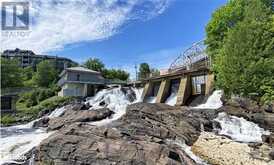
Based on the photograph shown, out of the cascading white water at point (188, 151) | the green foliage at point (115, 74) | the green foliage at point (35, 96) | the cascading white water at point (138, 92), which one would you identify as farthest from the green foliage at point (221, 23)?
the green foliage at point (115, 74)

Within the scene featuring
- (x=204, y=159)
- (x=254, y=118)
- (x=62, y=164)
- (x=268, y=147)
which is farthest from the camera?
(x=254, y=118)

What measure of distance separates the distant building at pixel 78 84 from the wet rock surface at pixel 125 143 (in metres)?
33.5

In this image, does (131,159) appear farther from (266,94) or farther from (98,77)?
(98,77)

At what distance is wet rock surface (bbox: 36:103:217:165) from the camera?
15.9 meters

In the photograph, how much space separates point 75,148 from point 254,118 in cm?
1506

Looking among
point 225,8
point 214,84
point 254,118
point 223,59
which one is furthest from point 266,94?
point 225,8

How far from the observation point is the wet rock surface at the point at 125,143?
15930mm

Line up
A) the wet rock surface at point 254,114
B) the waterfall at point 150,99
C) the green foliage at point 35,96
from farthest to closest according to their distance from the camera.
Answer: the green foliage at point 35,96
the waterfall at point 150,99
the wet rock surface at point 254,114

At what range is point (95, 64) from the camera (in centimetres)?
7525

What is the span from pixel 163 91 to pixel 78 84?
20.8 meters

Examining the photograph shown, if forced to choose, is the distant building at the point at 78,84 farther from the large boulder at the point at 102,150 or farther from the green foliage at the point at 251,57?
the large boulder at the point at 102,150

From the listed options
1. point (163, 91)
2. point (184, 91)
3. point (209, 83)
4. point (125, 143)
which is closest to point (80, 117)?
point (184, 91)

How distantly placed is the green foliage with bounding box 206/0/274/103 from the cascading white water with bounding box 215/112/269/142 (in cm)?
350

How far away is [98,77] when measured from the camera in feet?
198
